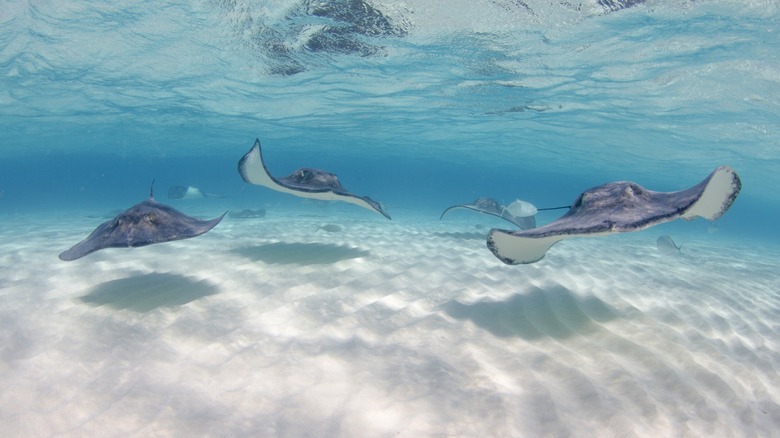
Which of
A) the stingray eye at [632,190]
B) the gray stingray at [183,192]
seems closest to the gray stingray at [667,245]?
the stingray eye at [632,190]

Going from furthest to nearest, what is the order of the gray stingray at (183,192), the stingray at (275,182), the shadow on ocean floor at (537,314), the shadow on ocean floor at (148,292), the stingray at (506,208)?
the gray stingray at (183,192) → the stingray at (506,208) → the stingray at (275,182) → the shadow on ocean floor at (148,292) → the shadow on ocean floor at (537,314)

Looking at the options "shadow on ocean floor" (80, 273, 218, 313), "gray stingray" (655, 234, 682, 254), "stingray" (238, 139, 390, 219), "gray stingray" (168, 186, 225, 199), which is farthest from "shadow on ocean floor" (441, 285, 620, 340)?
"gray stingray" (168, 186, 225, 199)

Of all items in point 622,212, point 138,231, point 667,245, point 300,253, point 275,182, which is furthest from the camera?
point 667,245

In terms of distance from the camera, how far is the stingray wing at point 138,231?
4.15 meters

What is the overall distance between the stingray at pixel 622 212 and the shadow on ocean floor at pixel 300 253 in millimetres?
4145

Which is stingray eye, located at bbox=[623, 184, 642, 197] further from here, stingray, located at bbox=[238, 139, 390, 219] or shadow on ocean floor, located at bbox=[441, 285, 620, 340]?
stingray, located at bbox=[238, 139, 390, 219]

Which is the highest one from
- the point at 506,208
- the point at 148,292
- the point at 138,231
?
the point at 138,231

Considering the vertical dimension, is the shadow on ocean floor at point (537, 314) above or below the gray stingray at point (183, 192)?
above

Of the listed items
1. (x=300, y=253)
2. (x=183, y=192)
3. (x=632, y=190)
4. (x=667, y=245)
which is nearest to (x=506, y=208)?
(x=667, y=245)

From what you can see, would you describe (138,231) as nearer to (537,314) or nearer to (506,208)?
(537,314)

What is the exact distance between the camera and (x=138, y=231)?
14.5 feet

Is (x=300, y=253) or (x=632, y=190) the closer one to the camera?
(x=632, y=190)

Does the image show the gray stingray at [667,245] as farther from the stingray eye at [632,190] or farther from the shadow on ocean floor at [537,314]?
the stingray eye at [632,190]

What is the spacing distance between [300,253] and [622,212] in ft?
19.9
